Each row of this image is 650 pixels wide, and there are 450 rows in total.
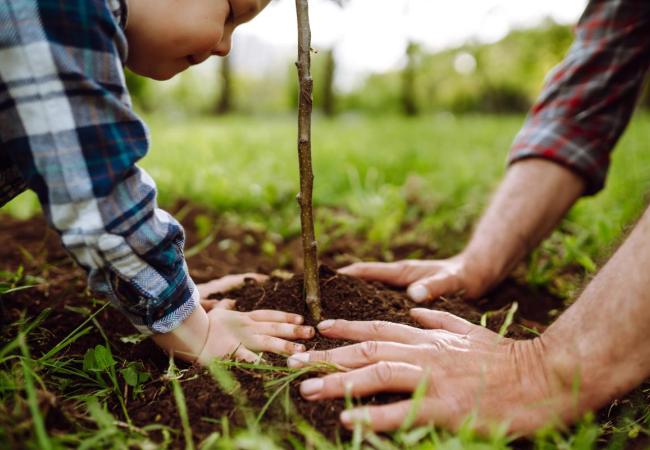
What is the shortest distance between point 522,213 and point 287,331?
4.03ft

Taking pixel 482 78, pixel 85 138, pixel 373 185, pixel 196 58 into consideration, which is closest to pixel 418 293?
pixel 196 58

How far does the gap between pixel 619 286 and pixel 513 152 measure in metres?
1.23

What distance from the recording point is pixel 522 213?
219cm

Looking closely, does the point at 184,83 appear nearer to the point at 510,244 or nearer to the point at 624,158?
the point at 624,158

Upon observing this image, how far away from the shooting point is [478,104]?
24266 mm

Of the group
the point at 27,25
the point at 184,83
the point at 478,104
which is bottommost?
the point at 478,104

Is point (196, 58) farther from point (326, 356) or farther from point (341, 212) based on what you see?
point (341, 212)

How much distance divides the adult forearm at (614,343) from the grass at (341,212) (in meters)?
0.09

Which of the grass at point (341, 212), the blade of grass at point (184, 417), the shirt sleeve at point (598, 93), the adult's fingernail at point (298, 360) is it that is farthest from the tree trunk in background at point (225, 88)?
the blade of grass at point (184, 417)

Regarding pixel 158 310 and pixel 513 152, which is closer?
pixel 158 310

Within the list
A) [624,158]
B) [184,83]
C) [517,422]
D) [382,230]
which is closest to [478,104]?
[184,83]

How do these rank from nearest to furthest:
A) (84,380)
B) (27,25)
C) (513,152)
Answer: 1. (27,25)
2. (84,380)
3. (513,152)

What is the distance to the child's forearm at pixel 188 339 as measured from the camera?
140 centimetres

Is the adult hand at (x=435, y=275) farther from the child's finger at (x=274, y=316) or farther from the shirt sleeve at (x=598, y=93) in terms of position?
the shirt sleeve at (x=598, y=93)
